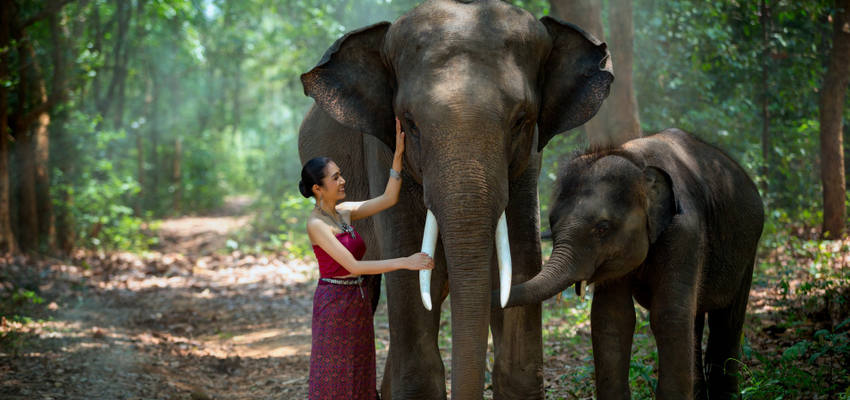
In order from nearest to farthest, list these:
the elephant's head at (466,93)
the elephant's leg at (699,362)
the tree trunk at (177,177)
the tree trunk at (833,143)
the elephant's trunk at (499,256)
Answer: the elephant's head at (466,93), the elephant's trunk at (499,256), the elephant's leg at (699,362), the tree trunk at (833,143), the tree trunk at (177,177)

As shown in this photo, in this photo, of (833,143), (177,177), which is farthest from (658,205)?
(177,177)

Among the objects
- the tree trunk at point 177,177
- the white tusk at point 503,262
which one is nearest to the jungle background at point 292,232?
the white tusk at point 503,262

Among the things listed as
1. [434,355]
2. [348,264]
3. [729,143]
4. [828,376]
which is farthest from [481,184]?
[729,143]

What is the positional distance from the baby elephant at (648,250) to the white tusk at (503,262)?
32cm

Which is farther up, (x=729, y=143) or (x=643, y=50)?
(x=643, y=50)

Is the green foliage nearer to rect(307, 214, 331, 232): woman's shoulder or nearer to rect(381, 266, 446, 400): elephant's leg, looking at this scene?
rect(381, 266, 446, 400): elephant's leg

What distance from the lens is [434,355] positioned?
446cm

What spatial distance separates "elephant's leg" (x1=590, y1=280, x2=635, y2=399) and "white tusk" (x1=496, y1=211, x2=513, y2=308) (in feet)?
3.52

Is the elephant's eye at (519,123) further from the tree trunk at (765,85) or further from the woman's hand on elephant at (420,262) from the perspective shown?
the tree trunk at (765,85)

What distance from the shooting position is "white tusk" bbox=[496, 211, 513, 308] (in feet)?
12.1

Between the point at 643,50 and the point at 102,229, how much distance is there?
11.7m

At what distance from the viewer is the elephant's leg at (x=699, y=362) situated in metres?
5.08

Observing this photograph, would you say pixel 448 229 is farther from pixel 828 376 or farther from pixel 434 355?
pixel 828 376

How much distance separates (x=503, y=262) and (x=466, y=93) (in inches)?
31.9
